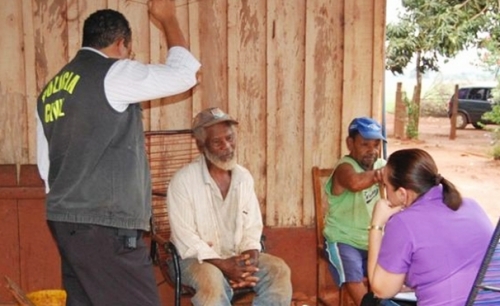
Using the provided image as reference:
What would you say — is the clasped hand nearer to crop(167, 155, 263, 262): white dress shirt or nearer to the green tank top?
crop(167, 155, 263, 262): white dress shirt

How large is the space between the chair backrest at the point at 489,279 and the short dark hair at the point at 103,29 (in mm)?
1634

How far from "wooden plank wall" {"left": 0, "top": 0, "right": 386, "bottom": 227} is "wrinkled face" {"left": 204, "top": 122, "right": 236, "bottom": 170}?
0.53 meters

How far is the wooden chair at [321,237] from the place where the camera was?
12.8ft

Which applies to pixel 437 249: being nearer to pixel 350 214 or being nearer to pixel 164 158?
pixel 350 214

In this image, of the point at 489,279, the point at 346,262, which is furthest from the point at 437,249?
the point at 346,262

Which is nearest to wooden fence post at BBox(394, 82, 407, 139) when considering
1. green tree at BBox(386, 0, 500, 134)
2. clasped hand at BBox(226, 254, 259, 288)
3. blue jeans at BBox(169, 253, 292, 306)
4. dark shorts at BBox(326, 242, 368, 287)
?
green tree at BBox(386, 0, 500, 134)

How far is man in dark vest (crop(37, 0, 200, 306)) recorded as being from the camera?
8.38ft

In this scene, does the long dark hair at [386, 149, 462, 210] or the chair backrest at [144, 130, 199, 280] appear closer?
the long dark hair at [386, 149, 462, 210]

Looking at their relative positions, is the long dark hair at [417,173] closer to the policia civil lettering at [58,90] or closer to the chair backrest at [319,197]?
the policia civil lettering at [58,90]

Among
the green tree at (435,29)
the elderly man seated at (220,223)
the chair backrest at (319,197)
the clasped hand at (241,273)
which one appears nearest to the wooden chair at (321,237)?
the chair backrest at (319,197)

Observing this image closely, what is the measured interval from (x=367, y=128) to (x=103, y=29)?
163 cm

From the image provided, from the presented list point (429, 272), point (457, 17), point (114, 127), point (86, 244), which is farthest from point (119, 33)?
point (457, 17)

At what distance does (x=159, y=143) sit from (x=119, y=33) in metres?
1.37

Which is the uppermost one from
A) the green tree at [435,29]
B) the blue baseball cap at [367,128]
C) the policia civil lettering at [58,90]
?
the green tree at [435,29]
